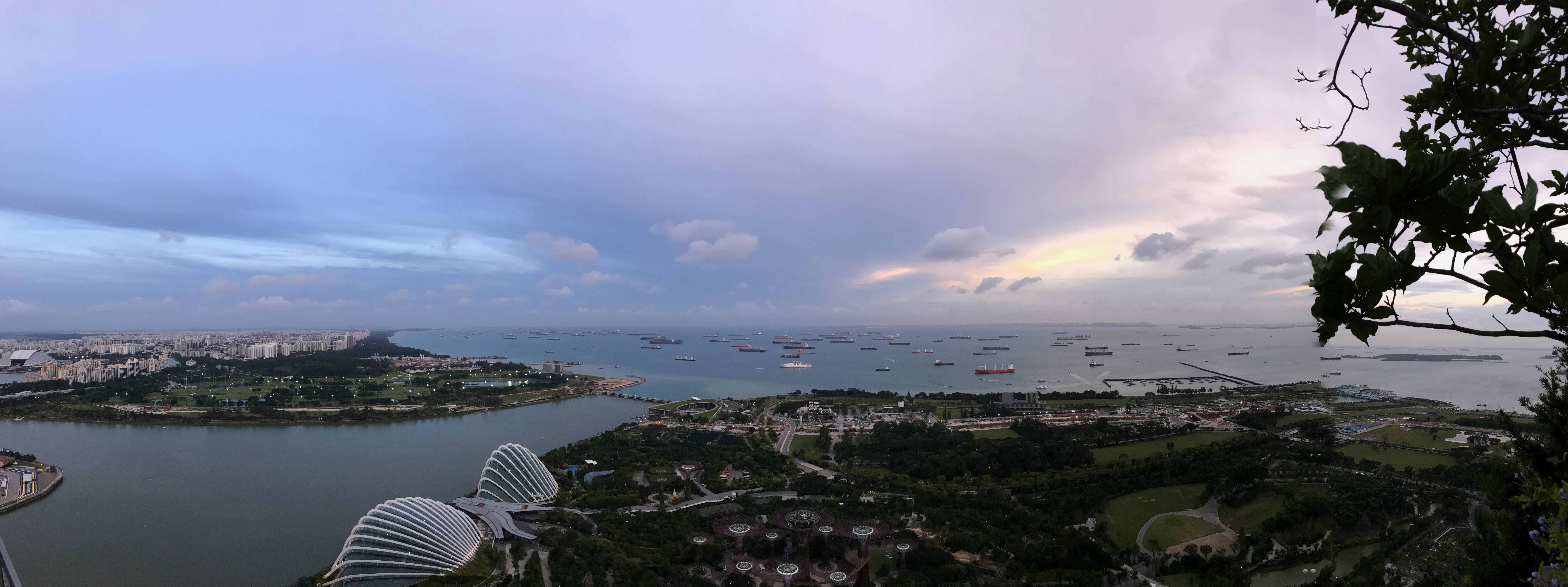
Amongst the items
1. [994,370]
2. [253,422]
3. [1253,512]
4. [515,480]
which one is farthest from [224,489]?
[994,370]

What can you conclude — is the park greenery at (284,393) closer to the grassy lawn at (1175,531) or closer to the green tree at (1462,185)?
the grassy lawn at (1175,531)

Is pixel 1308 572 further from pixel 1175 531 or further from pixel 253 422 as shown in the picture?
pixel 253 422

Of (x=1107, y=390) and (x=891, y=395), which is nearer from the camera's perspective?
(x=891, y=395)

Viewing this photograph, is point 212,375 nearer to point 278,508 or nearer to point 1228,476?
point 278,508

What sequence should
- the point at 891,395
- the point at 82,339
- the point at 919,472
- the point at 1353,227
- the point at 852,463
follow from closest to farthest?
the point at 1353,227, the point at 919,472, the point at 852,463, the point at 891,395, the point at 82,339

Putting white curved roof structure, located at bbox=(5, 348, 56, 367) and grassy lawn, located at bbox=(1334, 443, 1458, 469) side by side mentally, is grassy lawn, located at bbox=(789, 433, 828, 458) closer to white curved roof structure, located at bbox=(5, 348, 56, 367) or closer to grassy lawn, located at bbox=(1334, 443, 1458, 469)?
grassy lawn, located at bbox=(1334, 443, 1458, 469)

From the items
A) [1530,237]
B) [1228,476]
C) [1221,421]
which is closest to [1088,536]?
[1228,476]

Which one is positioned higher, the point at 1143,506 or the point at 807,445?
the point at 1143,506
